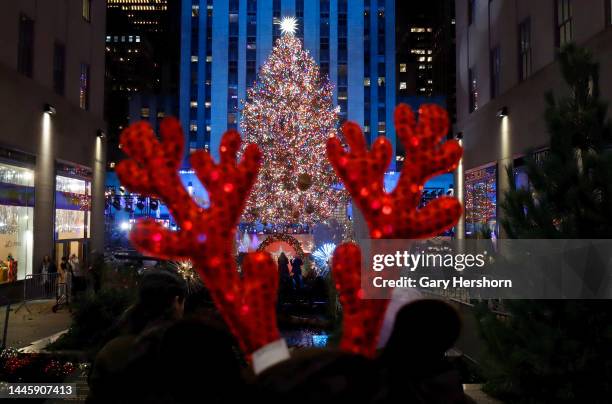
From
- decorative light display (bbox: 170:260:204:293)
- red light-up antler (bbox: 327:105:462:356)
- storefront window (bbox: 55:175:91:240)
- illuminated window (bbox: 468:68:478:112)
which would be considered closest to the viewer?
red light-up antler (bbox: 327:105:462:356)

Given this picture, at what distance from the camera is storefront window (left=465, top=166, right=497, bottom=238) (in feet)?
72.3

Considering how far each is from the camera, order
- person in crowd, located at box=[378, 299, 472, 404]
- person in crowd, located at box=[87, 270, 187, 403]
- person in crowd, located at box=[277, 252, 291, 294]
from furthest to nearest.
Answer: person in crowd, located at box=[277, 252, 291, 294] < person in crowd, located at box=[87, 270, 187, 403] < person in crowd, located at box=[378, 299, 472, 404]

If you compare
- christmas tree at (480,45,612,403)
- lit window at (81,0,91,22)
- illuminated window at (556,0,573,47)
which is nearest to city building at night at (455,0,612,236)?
illuminated window at (556,0,573,47)

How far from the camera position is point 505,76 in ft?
68.0

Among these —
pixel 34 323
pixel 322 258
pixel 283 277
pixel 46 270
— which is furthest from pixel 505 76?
pixel 46 270

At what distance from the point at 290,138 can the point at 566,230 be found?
22.8 m

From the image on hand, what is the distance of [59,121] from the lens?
23656mm

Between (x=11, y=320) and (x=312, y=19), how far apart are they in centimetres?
5480

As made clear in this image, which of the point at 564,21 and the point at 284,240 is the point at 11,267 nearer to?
the point at 284,240

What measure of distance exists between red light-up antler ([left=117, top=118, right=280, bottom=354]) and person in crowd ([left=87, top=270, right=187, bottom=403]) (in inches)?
21.7

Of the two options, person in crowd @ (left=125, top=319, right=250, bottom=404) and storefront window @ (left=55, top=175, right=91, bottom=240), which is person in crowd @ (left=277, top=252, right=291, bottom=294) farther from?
person in crowd @ (left=125, top=319, right=250, bottom=404)

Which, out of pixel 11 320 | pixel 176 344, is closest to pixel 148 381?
pixel 176 344

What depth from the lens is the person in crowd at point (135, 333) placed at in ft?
9.11

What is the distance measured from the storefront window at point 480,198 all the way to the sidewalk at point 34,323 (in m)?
13.8
